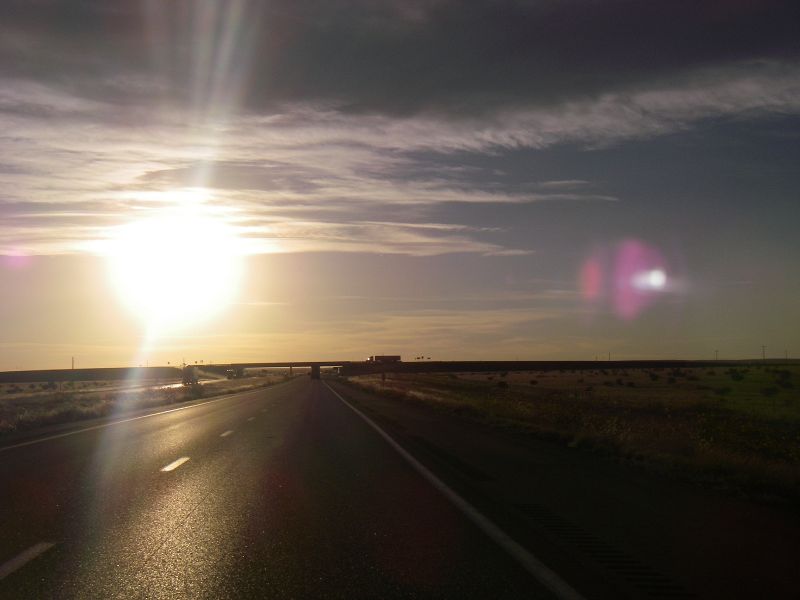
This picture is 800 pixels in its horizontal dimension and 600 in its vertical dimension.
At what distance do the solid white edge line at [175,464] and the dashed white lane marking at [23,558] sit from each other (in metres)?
7.09

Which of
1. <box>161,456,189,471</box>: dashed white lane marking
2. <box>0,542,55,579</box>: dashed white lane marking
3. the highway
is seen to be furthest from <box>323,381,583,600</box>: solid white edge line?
<box>161,456,189,471</box>: dashed white lane marking

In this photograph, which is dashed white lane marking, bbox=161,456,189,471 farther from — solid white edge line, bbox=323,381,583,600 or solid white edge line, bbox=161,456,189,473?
solid white edge line, bbox=323,381,583,600

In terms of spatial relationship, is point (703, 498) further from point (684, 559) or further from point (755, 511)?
point (684, 559)

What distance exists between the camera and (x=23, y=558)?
844cm

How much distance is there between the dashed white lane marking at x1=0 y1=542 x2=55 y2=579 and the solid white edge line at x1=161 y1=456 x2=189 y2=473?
279 inches

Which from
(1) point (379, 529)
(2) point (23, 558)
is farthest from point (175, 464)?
(2) point (23, 558)

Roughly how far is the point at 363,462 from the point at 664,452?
6143mm

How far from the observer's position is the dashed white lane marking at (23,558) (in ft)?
26.0

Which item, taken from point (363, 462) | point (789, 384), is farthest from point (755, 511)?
point (789, 384)

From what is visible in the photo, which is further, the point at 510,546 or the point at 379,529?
the point at 379,529

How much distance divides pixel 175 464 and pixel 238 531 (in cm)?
779

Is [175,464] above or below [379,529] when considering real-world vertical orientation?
above

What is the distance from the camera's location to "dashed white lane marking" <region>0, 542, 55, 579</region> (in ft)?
26.0

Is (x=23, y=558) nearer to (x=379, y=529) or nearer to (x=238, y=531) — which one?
(x=238, y=531)
